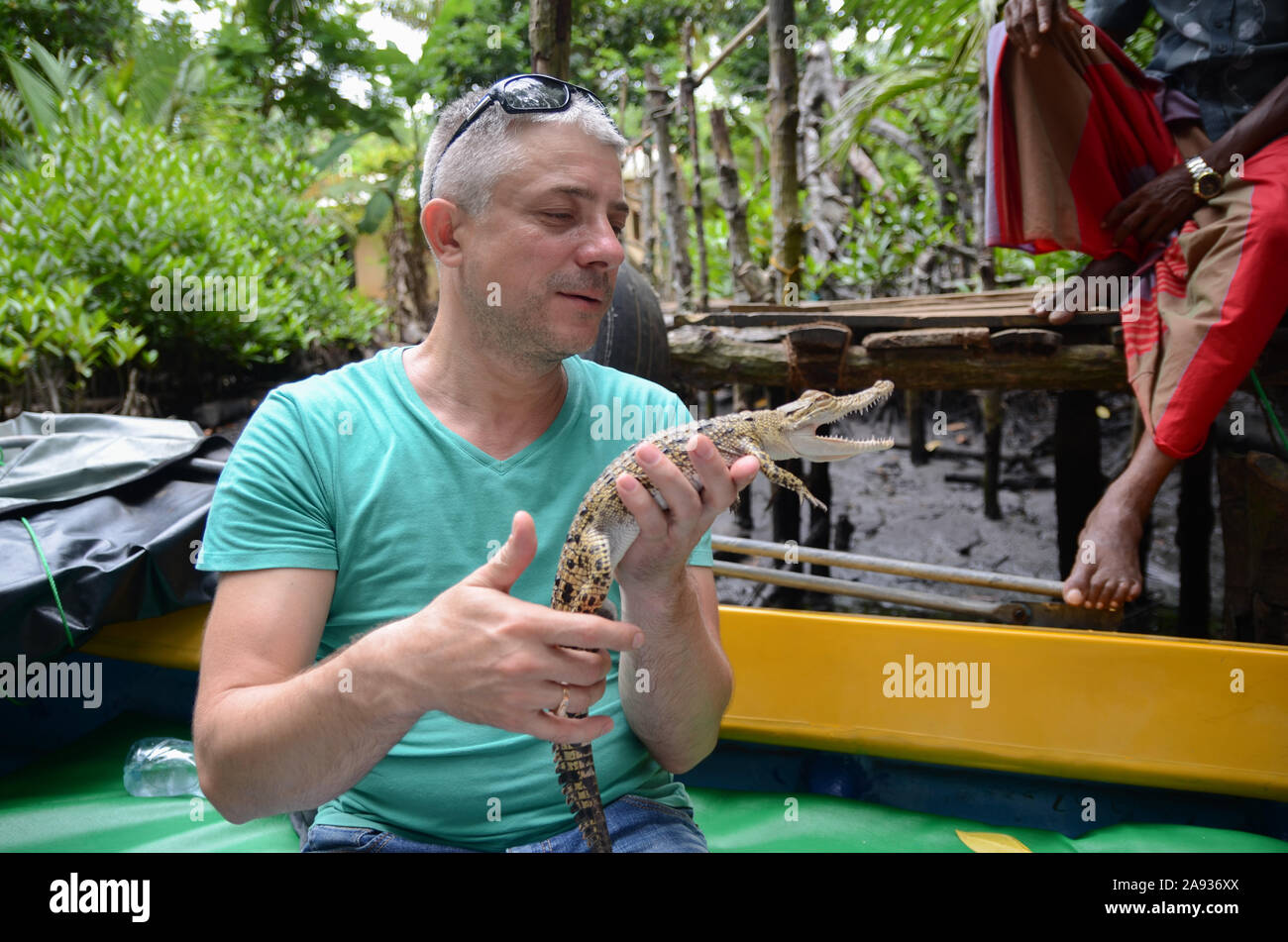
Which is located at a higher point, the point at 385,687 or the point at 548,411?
the point at 548,411

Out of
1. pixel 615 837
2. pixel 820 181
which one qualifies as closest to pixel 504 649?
pixel 615 837

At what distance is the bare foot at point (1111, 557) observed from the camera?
8.92ft

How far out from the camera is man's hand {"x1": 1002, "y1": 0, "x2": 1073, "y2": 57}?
262cm

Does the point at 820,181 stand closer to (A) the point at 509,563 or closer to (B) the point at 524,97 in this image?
(B) the point at 524,97

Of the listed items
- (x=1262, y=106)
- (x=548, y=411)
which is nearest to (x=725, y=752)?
(x=548, y=411)

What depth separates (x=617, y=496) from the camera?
1251mm

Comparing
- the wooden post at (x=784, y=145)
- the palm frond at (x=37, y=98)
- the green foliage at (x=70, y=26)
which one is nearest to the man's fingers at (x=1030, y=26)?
the wooden post at (x=784, y=145)

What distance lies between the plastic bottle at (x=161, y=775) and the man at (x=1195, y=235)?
276 centimetres

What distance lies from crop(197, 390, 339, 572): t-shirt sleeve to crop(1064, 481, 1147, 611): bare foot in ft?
7.91

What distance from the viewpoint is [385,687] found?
104 centimetres

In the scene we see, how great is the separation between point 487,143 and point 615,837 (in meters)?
1.16

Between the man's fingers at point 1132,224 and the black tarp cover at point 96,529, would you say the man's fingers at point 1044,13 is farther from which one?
the black tarp cover at point 96,529
